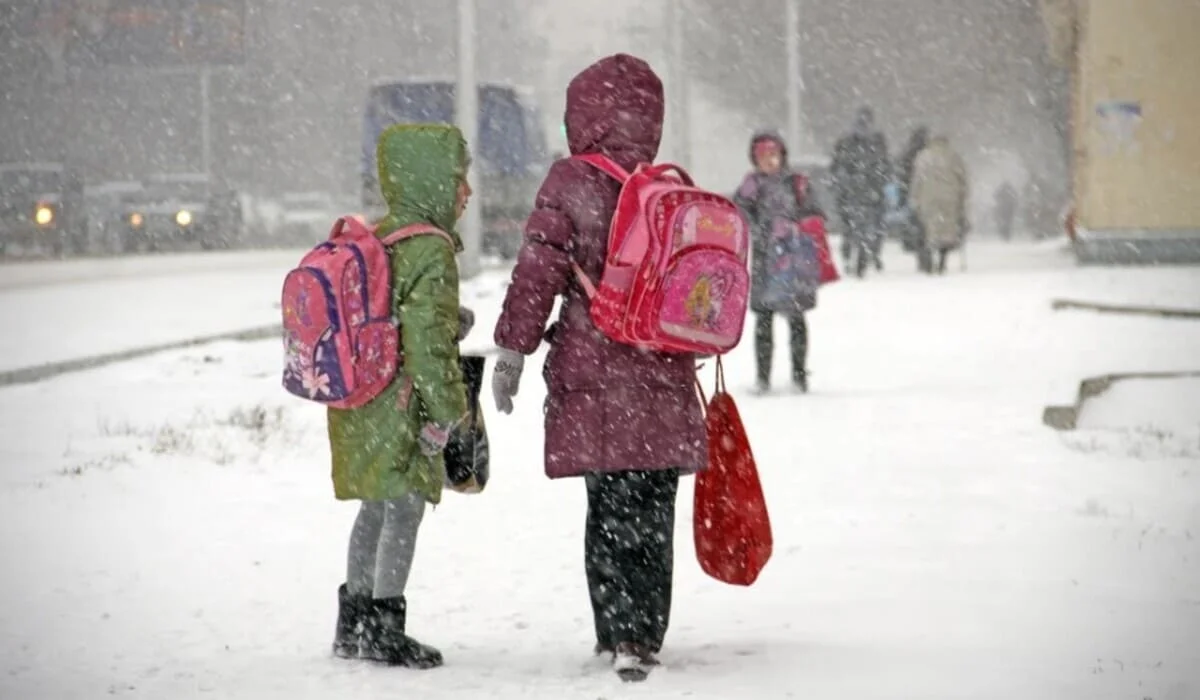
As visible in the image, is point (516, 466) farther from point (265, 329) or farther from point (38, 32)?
point (38, 32)

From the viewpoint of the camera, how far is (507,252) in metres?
26.5

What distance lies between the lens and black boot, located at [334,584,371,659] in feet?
17.9

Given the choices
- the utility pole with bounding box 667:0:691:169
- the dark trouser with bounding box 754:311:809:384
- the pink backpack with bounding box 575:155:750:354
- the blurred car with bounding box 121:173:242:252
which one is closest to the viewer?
the pink backpack with bounding box 575:155:750:354

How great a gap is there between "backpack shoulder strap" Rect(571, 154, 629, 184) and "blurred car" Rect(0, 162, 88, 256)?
90.4 feet

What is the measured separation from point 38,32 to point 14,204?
12.7m

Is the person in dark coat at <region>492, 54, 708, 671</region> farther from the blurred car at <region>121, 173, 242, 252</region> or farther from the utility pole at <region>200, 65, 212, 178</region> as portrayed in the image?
the utility pole at <region>200, 65, 212, 178</region>

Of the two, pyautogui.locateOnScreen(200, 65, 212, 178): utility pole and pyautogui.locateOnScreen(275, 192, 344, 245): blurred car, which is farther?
pyautogui.locateOnScreen(200, 65, 212, 178): utility pole

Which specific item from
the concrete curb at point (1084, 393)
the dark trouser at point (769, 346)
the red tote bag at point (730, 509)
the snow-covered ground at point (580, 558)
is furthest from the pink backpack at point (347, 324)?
the dark trouser at point (769, 346)

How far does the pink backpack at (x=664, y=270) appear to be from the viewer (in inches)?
198

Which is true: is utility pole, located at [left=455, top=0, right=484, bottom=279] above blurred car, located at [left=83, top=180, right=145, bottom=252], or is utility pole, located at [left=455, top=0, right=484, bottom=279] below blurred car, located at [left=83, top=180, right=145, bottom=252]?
above

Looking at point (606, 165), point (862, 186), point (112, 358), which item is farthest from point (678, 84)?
point (606, 165)

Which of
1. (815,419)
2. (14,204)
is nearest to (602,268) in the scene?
(815,419)

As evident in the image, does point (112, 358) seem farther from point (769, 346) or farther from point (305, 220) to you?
point (305, 220)

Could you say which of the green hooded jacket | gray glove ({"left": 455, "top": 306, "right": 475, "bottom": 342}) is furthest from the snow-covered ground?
gray glove ({"left": 455, "top": 306, "right": 475, "bottom": 342})
